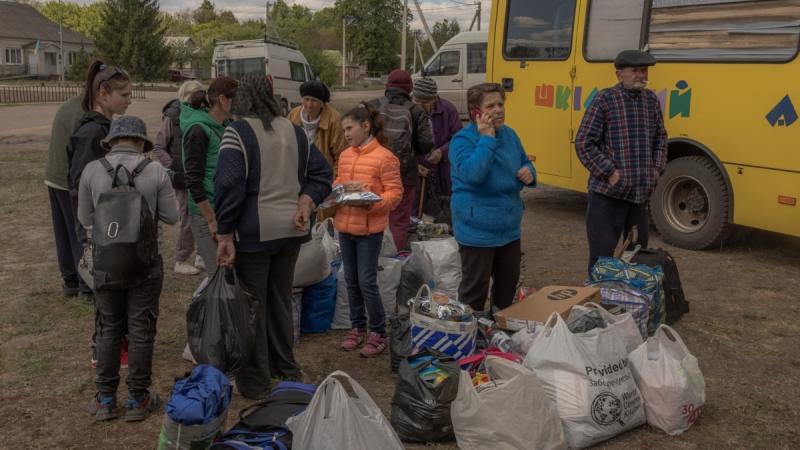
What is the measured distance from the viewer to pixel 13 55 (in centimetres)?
6794

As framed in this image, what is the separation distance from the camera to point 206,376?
120 inches

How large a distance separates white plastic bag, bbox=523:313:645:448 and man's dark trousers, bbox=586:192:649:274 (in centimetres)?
173

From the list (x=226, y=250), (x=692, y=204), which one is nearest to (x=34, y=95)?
(x=692, y=204)

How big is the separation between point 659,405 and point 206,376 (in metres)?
2.22

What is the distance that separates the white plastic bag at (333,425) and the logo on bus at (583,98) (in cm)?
463

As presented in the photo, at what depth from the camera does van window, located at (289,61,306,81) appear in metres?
25.3

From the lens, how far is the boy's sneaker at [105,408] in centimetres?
366

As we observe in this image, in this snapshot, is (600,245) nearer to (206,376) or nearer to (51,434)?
(206,376)

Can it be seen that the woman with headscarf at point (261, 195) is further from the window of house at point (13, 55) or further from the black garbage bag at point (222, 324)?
the window of house at point (13, 55)

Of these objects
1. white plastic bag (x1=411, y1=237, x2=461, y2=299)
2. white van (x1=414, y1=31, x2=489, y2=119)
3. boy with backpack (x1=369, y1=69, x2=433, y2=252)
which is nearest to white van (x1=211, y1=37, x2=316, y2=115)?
white van (x1=414, y1=31, x2=489, y2=119)

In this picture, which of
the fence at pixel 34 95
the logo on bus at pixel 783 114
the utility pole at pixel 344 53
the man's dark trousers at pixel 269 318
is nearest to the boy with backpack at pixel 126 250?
the man's dark trousers at pixel 269 318

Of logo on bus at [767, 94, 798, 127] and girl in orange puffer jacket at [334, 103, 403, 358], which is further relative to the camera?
logo on bus at [767, 94, 798, 127]

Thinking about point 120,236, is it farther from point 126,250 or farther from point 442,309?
point 442,309

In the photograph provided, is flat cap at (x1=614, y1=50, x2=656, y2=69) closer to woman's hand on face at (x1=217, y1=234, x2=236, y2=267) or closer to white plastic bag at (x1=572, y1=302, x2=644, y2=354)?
white plastic bag at (x1=572, y1=302, x2=644, y2=354)
